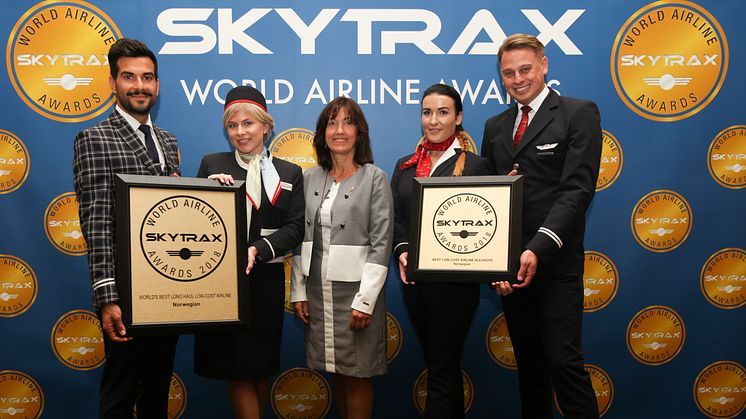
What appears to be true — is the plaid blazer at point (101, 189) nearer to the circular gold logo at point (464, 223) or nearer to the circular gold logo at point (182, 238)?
the circular gold logo at point (182, 238)

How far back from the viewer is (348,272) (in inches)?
88.1

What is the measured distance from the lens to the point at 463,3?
2908mm

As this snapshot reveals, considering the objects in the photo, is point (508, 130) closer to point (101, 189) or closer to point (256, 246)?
point (256, 246)

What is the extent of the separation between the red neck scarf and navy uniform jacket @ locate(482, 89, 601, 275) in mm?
291

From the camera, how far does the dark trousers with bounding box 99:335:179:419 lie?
6.22 feet

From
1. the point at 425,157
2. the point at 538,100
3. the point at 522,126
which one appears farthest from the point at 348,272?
the point at 538,100

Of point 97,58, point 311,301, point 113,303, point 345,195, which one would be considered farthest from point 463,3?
point 113,303

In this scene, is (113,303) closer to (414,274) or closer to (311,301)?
(311,301)

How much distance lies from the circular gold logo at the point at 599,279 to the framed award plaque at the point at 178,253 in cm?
208

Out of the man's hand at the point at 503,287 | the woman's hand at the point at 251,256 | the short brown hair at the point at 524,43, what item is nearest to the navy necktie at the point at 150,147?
the woman's hand at the point at 251,256

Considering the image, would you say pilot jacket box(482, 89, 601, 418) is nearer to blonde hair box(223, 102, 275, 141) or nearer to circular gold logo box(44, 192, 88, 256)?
blonde hair box(223, 102, 275, 141)

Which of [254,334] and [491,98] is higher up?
[491,98]

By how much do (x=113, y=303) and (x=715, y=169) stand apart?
3.27 m

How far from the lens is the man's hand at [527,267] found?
1995 mm
